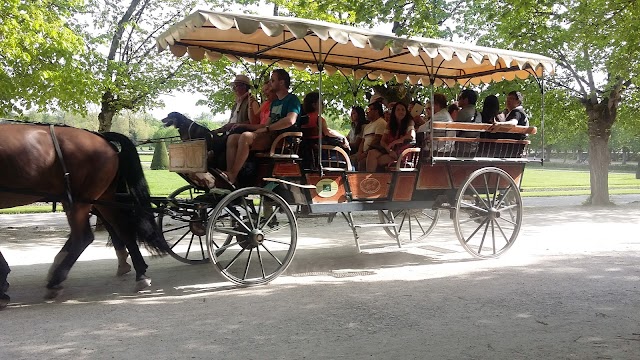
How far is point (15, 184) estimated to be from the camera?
5.45m

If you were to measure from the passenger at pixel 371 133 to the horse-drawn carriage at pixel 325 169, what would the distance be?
59 cm

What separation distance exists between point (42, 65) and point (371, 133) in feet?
21.6

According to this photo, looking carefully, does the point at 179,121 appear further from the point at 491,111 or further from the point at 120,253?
the point at 491,111

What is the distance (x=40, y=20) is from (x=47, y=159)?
5046 mm

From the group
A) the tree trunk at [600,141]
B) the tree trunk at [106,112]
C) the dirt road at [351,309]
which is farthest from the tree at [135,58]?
the tree trunk at [600,141]

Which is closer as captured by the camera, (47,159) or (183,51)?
(47,159)

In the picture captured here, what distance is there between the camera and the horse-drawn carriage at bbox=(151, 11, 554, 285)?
619 centimetres

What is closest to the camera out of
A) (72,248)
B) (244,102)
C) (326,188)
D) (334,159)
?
(72,248)

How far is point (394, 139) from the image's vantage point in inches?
312

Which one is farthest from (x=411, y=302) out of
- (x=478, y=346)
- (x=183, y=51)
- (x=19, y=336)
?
(x=183, y=51)

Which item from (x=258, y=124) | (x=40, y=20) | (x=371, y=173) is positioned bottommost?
(x=371, y=173)

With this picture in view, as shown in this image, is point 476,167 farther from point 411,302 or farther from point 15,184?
point 15,184

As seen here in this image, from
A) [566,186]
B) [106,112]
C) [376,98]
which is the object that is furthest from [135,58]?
[566,186]

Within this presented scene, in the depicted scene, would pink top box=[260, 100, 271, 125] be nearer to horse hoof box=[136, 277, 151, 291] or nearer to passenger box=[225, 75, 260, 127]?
passenger box=[225, 75, 260, 127]
